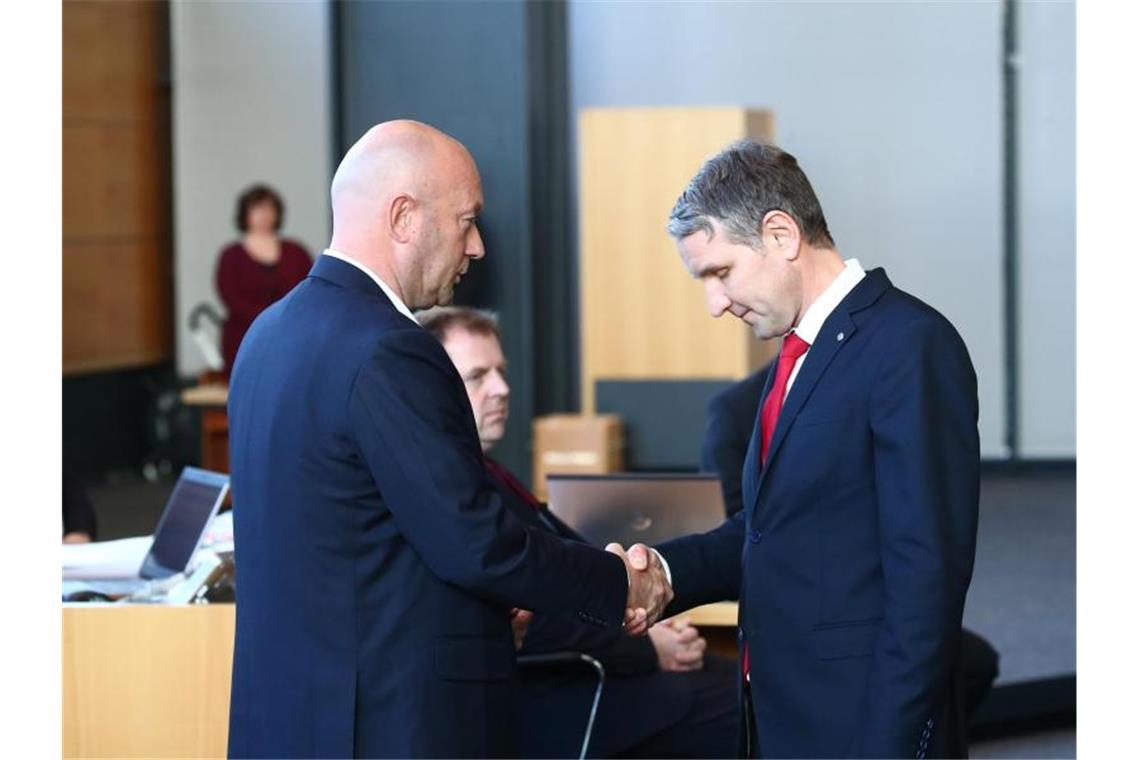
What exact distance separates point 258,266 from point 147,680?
6.92 m

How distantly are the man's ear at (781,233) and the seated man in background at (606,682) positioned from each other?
1249 millimetres

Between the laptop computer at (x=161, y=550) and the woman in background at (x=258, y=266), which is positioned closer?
the laptop computer at (x=161, y=550)

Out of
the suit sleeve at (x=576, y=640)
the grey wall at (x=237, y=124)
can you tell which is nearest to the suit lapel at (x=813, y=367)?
the suit sleeve at (x=576, y=640)

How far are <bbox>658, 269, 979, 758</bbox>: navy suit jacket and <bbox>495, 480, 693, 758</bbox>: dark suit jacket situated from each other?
1.15 metres

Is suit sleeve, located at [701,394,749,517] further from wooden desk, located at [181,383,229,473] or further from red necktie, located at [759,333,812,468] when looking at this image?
wooden desk, located at [181,383,229,473]

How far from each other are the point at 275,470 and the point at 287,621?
0.68 ft

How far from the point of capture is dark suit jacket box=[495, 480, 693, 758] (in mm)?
3646

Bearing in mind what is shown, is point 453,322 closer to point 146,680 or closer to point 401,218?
point 146,680

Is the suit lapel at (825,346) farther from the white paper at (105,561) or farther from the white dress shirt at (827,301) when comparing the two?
the white paper at (105,561)

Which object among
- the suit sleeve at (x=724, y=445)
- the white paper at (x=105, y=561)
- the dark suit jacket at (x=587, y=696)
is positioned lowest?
the dark suit jacket at (x=587, y=696)

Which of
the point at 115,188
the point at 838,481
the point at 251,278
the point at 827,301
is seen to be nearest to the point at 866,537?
the point at 838,481

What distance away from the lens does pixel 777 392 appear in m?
2.58

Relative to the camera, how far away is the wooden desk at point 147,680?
316 centimetres
